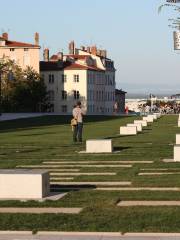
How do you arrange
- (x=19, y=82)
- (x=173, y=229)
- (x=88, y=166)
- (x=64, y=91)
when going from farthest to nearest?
(x=64, y=91) → (x=19, y=82) → (x=88, y=166) → (x=173, y=229)

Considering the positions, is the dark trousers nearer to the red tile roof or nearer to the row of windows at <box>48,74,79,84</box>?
the red tile roof

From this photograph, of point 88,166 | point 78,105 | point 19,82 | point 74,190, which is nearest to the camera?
point 74,190

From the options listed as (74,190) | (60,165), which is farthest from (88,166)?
(74,190)

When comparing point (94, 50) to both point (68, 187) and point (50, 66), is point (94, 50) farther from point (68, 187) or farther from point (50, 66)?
point (68, 187)

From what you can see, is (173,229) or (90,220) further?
(90,220)

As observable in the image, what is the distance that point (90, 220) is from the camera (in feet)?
36.4

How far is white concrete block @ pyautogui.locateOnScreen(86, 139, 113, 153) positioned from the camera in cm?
2589

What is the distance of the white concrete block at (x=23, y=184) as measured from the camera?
44.6ft

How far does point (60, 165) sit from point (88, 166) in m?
0.95

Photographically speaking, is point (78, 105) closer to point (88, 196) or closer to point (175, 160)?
point (175, 160)

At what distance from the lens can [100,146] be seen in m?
26.1

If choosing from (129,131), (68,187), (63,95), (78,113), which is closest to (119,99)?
(63,95)

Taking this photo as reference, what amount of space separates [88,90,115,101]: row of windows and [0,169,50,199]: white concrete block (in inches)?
5115

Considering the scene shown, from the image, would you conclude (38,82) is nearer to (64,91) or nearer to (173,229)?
(64,91)
